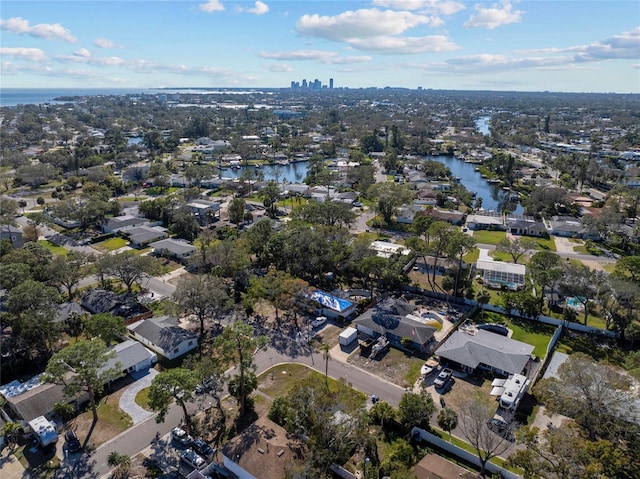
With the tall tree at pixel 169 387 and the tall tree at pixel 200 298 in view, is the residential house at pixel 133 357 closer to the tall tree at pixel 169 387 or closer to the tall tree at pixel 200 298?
the tall tree at pixel 200 298

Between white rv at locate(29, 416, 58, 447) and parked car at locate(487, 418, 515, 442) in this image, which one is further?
white rv at locate(29, 416, 58, 447)

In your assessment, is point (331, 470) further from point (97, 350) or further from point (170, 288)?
point (170, 288)

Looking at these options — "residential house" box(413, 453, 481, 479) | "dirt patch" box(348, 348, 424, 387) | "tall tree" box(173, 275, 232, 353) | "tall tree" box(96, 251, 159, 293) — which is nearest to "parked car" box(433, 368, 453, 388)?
"dirt patch" box(348, 348, 424, 387)

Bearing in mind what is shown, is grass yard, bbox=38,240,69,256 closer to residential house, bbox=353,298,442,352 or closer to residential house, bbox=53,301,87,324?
residential house, bbox=53,301,87,324

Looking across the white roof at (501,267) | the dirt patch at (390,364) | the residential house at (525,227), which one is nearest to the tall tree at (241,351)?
the dirt patch at (390,364)

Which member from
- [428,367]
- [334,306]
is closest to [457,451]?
[428,367]

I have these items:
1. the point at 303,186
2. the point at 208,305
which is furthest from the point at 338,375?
the point at 303,186

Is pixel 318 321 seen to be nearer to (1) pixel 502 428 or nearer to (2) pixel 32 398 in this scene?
(1) pixel 502 428
